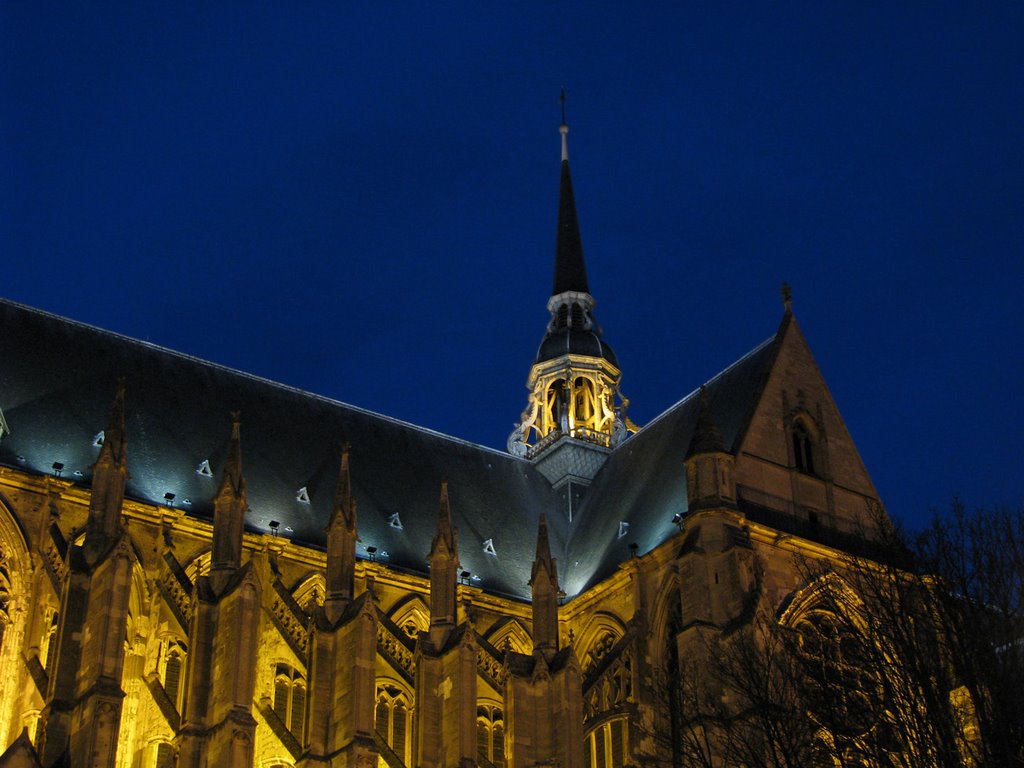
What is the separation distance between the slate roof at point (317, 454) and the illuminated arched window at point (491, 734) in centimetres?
466

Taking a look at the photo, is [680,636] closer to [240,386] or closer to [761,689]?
[761,689]

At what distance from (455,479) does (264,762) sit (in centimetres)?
1282

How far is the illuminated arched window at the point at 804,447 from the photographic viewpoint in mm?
39000

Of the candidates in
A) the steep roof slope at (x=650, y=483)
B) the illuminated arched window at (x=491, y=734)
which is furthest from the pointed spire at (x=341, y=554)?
the steep roof slope at (x=650, y=483)

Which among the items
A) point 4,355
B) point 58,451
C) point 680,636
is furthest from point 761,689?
point 4,355

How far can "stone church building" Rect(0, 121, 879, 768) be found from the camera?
3162 cm

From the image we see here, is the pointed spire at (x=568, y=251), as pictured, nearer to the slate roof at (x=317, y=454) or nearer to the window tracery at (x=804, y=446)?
the slate roof at (x=317, y=454)

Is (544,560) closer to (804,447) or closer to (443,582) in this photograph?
(443,582)

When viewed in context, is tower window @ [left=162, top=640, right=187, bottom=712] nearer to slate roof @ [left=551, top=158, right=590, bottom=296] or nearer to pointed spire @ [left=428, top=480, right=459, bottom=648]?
pointed spire @ [left=428, top=480, right=459, bottom=648]

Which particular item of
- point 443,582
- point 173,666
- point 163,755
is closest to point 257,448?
point 443,582

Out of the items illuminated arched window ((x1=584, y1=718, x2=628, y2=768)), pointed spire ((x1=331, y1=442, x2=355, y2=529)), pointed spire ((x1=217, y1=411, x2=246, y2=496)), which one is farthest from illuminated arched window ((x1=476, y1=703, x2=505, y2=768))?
pointed spire ((x1=217, y1=411, x2=246, y2=496))

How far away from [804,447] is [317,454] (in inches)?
483

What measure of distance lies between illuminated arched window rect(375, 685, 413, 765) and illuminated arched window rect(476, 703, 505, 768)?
167 centimetres

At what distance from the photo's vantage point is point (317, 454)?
1641 inches
